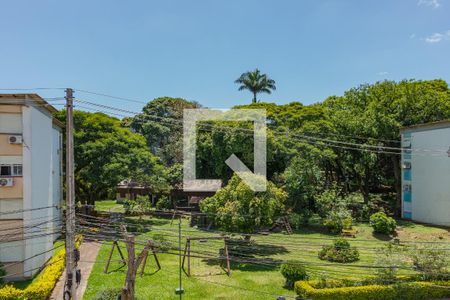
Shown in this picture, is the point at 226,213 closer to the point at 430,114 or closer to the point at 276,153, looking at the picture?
the point at 276,153

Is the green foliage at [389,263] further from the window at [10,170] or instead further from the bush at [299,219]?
the window at [10,170]

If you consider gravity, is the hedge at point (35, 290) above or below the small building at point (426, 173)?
below

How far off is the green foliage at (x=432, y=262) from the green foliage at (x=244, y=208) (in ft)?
23.0

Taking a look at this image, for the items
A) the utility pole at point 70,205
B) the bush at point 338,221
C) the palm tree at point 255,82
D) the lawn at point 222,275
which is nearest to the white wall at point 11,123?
the lawn at point 222,275

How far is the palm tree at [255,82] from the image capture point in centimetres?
4744

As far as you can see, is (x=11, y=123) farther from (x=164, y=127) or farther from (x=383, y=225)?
(x=164, y=127)

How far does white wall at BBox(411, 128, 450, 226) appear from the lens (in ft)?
85.2

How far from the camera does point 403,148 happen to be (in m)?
28.3

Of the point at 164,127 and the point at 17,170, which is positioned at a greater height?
the point at 164,127

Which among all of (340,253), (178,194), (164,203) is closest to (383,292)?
(340,253)

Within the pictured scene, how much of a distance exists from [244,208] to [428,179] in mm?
16342

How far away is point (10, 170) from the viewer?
646 inches

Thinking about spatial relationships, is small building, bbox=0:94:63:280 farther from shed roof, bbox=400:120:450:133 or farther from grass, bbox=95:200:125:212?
shed roof, bbox=400:120:450:133

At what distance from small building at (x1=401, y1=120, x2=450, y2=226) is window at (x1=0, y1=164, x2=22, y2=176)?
79.9 feet
